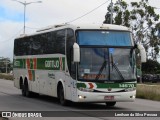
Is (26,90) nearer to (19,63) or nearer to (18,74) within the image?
(18,74)

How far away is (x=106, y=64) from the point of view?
1836cm

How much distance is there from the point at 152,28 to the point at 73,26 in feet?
174

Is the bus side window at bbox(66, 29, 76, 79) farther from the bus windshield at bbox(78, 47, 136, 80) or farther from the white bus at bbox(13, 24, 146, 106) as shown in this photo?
the bus windshield at bbox(78, 47, 136, 80)

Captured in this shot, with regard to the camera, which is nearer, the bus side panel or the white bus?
the white bus

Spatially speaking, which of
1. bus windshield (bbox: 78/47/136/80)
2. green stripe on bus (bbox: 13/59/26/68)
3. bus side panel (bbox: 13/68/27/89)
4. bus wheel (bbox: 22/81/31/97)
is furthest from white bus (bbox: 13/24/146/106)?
bus side panel (bbox: 13/68/27/89)

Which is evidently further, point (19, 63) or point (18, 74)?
point (18, 74)

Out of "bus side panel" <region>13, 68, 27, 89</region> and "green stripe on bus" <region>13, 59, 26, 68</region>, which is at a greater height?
"green stripe on bus" <region>13, 59, 26, 68</region>

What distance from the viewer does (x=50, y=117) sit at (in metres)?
15.5

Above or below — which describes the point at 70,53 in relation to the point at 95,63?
above

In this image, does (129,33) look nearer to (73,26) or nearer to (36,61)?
(73,26)

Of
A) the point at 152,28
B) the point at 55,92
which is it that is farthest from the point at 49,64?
the point at 152,28

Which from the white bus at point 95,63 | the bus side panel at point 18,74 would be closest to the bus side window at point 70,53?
the white bus at point 95,63

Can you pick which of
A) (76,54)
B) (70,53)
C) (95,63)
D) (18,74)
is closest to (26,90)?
(18,74)

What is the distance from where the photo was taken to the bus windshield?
1825cm
